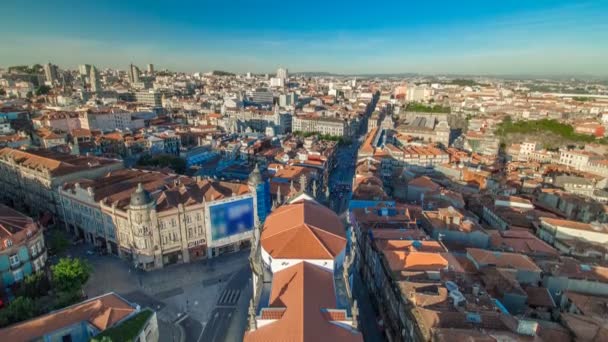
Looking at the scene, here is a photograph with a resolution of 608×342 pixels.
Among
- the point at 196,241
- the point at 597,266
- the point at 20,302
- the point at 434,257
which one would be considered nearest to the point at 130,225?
the point at 196,241

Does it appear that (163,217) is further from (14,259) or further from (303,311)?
(303,311)

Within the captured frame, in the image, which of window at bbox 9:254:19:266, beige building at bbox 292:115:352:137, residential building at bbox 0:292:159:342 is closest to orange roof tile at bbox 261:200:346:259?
residential building at bbox 0:292:159:342

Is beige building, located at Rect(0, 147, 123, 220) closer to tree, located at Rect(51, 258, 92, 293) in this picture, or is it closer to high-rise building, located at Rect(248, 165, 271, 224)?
tree, located at Rect(51, 258, 92, 293)

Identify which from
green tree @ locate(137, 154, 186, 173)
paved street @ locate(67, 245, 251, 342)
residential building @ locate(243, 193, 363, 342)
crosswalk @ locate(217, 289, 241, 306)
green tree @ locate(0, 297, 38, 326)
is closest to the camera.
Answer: residential building @ locate(243, 193, 363, 342)

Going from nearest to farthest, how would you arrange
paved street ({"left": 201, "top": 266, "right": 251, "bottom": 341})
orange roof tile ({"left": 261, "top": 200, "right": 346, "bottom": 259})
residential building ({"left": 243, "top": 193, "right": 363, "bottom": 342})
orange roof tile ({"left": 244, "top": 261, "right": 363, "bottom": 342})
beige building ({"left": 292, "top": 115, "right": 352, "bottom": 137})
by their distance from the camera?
orange roof tile ({"left": 244, "top": 261, "right": 363, "bottom": 342}), residential building ({"left": 243, "top": 193, "right": 363, "bottom": 342}), orange roof tile ({"left": 261, "top": 200, "right": 346, "bottom": 259}), paved street ({"left": 201, "top": 266, "right": 251, "bottom": 341}), beige building ({"left": 292, "top": 115, "right": 352, "bottom": 137})

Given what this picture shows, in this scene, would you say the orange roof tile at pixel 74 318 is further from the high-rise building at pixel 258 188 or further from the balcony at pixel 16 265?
the high-rise building at pixel 258 188

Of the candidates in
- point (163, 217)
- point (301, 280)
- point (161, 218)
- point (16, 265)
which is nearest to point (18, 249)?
point (16, 265)
